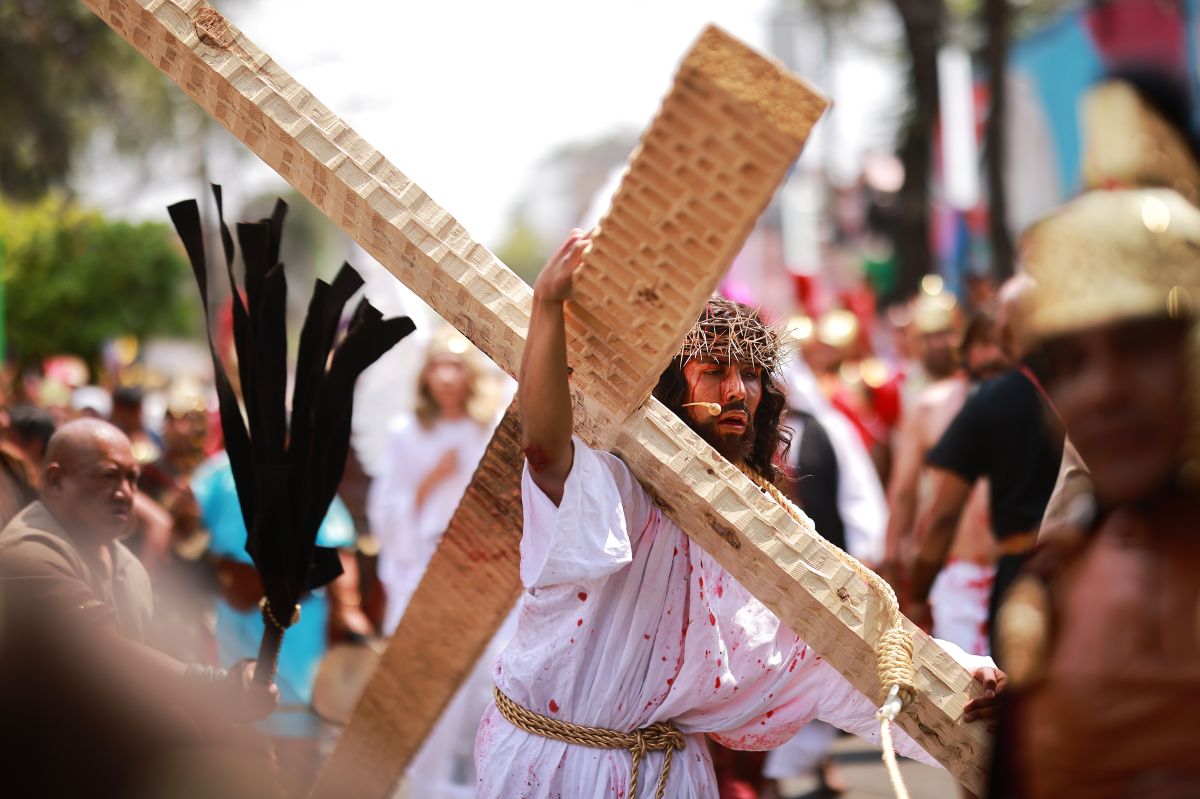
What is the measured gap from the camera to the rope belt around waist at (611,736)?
9.50 feet

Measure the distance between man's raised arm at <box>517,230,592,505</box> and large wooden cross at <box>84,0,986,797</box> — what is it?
2.0 inches

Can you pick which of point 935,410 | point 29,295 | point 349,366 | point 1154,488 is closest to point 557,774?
point 349,366

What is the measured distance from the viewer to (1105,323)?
1.64 metres

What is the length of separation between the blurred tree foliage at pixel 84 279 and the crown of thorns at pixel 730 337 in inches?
857

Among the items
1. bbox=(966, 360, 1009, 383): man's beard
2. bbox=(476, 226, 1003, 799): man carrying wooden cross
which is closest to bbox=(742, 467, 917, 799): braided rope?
bbox=(476, 226, 1003, 799): man carrying wooden cross

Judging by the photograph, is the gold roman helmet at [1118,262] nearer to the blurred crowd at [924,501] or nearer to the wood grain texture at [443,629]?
the blurred crowd at [924,501]

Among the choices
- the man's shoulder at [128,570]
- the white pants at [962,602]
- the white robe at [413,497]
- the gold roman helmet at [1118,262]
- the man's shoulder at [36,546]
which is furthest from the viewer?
the white robe at [413,497]

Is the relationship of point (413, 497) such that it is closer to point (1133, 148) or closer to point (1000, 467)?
point (1000, 467)

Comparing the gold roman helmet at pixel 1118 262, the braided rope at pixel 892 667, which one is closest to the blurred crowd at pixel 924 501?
the gold roman helmet at pixel 1118 262

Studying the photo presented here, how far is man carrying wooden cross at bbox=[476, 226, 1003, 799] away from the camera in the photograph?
2.87 m

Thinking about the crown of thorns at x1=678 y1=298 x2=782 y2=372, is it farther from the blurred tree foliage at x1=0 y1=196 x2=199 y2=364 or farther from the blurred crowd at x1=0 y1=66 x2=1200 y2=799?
the blurred tree foliage at x1=0 y1=196 x2=199 y2=364

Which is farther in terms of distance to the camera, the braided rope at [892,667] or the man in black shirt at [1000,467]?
the man in black shirt at [1000,467]

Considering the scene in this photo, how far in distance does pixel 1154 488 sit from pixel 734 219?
2.41 ft

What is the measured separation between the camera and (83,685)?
2424 millimetres
